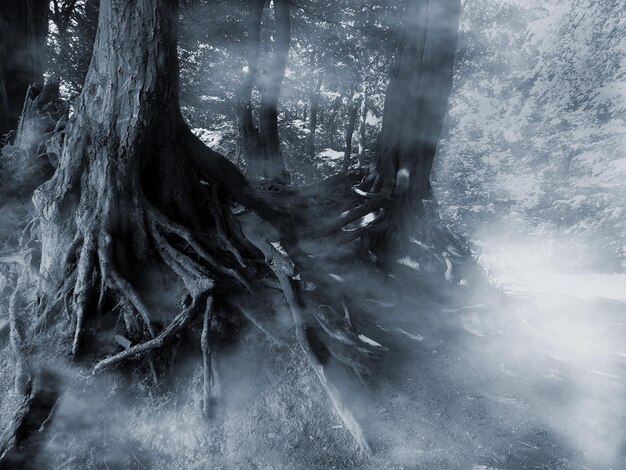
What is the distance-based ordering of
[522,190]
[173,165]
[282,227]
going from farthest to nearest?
[522,190] → [282,227] → [173,165]

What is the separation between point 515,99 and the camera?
55.3ft

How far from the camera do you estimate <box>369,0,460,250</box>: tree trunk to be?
18.4ft

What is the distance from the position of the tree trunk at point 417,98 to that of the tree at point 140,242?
112 inches

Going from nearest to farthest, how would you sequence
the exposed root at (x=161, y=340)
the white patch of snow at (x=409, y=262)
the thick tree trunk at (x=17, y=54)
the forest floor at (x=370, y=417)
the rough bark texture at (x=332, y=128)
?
the forest floor at (x=370, y=417) → the exposed root at (x=161, y=340) → the white patch of snow at (x=409, y=262) → the thick tree trunk at (x=17, y=54) → the rough bark texture at (x=332, y=128)

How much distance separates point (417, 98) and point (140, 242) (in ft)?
14.4

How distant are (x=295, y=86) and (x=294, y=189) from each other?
13.5 m

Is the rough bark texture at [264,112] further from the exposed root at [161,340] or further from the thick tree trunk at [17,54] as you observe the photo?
the exposed root at [161,340]

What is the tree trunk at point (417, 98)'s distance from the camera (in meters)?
5.61

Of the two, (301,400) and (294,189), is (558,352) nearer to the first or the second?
(301,400)

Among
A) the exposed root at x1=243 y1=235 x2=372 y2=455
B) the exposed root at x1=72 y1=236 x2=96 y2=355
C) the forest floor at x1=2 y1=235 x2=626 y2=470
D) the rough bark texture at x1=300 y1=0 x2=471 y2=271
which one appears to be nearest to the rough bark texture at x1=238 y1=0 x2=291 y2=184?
the rough bark texture at x1=300 y1=0 x2=471 y2=271

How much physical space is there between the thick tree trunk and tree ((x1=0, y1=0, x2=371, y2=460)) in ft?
10.9

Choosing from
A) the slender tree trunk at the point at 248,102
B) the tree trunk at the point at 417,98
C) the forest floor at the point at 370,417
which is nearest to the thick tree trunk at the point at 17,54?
the slender tree trunk at the point at 248,102

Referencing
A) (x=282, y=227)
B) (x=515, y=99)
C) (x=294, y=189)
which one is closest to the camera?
(x=282, y=227)

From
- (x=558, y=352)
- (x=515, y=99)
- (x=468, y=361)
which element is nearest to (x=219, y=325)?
(x=468, y=361)
